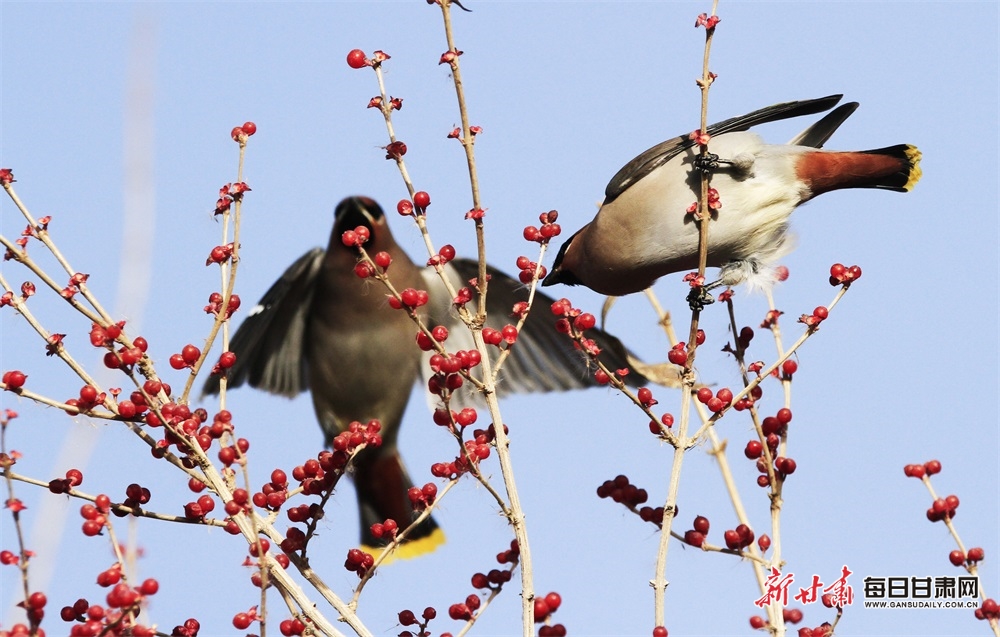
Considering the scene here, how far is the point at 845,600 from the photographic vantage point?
9.84ft

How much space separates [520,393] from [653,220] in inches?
85.0

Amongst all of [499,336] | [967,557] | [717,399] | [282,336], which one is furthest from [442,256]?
[282,336]

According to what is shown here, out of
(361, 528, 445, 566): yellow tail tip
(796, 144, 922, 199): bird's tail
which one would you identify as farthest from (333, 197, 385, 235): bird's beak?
(796, 144, 922, 199): bird's tail

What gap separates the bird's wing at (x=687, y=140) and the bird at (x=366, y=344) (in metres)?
1.52

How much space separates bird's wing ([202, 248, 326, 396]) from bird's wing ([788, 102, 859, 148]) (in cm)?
296


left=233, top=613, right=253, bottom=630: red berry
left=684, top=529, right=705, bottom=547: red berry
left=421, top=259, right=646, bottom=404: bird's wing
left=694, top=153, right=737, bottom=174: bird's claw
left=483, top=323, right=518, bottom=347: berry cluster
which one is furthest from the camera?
left=421, top=259, right=646, bottom=404: bird's wing

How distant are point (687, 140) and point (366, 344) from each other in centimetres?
280

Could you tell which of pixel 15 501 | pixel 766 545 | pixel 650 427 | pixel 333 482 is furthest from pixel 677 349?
pixel 15 501

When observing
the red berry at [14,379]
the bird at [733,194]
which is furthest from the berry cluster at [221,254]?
the bird at [733,194]

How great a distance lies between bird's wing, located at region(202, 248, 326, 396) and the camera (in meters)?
6.47

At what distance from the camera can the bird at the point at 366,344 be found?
6.41 m

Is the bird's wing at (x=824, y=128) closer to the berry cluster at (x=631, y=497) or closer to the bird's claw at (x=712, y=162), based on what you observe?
the bird's claw at (x=712, y=162)

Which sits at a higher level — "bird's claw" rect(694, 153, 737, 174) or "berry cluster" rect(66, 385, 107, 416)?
"bird's claw" rect(694, 153, 737, 174)

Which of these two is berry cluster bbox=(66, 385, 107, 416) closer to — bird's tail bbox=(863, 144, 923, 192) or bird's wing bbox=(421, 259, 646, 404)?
bird's tail bbox=(863, 144, 923, 192)
